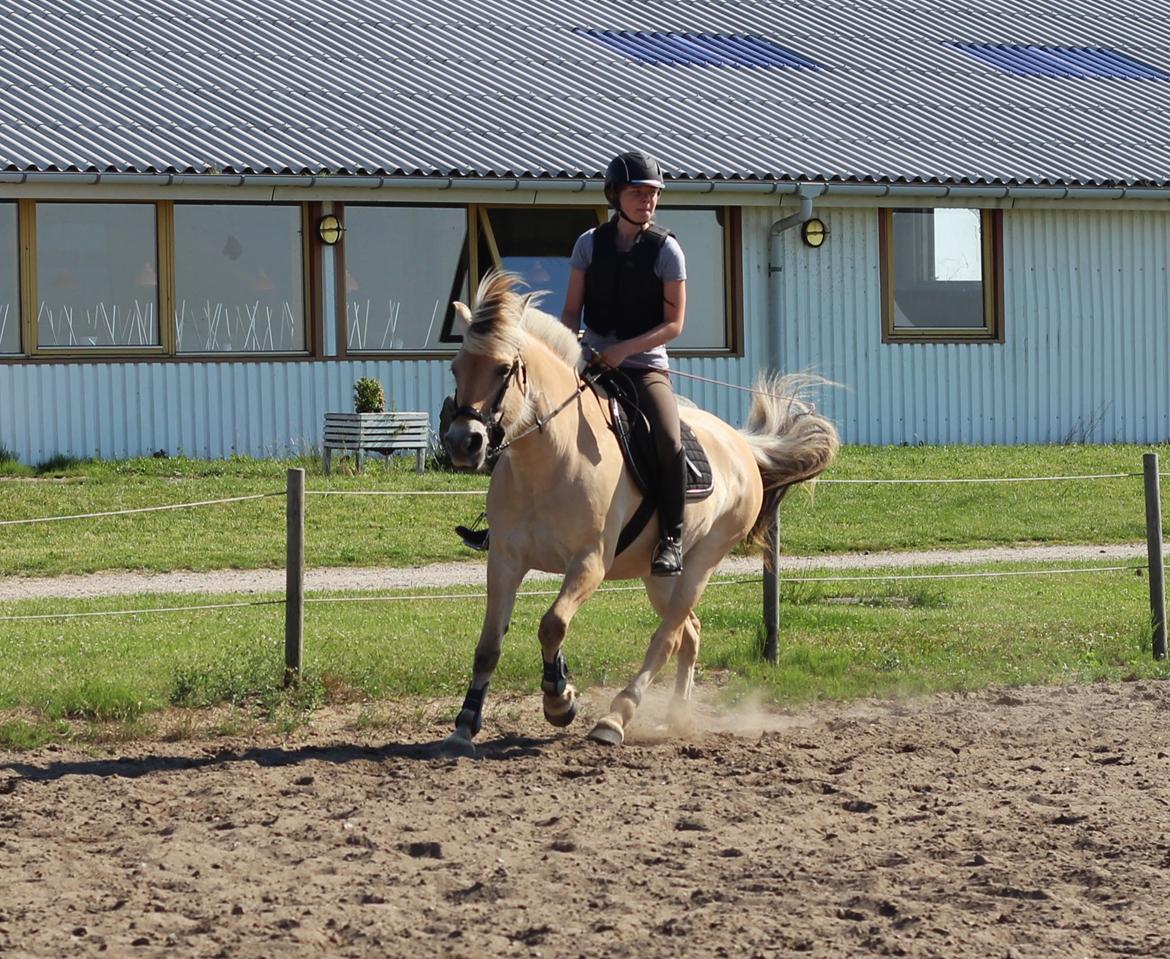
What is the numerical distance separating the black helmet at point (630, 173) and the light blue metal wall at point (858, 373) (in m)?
12.4

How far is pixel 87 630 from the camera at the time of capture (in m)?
11.5

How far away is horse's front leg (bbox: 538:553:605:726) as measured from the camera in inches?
323

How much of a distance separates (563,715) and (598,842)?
6.26ft

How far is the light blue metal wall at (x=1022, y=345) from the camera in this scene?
23.0 metres

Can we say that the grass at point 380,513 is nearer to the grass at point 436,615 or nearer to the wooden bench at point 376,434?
the grass at point 436,615

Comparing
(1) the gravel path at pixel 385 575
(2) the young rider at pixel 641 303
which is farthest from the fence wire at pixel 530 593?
(2) the young rider at pixel 641 303

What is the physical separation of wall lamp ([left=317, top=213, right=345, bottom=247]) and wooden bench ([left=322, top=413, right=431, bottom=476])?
249 cm

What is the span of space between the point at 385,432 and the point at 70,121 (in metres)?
5.26

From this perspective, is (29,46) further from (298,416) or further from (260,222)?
(298,416)

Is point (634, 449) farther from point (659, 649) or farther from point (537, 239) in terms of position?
point (537, 239)

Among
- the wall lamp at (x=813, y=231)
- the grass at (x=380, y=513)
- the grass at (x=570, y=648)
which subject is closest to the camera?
the grass at (x=570, y=648)

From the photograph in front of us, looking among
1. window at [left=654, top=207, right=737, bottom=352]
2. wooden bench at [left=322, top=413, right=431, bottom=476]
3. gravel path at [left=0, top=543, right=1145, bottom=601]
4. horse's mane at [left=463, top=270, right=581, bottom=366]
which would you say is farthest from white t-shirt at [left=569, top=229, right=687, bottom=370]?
window at [left=654, top=207, right=737, bottom=352]

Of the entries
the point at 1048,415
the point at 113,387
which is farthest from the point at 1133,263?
the point at 113,387

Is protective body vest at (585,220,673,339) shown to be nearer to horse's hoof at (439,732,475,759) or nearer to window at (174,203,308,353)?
horse's hoof at (439,732,475,759)
